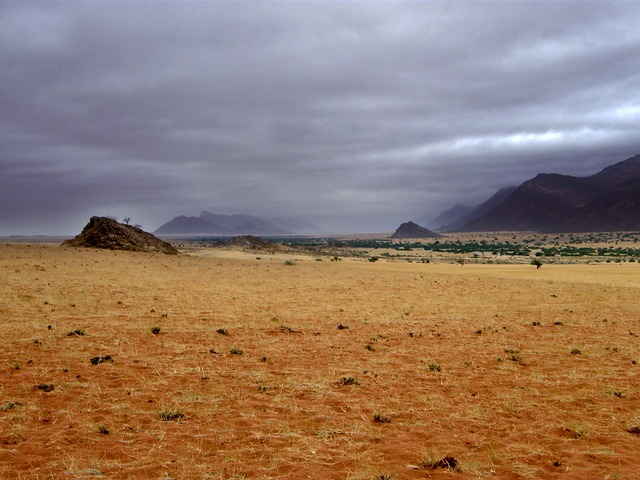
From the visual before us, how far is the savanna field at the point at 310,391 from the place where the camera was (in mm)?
6289

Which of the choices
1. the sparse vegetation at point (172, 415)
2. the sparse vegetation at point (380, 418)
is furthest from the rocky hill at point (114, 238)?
the sparse vegetation at point (380, 418)

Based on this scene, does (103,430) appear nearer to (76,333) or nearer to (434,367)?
(434,367)

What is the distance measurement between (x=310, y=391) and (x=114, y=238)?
163 ft

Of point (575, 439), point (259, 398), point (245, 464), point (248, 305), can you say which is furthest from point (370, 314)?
point (245, 464)

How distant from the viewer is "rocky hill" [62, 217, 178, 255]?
172 ft

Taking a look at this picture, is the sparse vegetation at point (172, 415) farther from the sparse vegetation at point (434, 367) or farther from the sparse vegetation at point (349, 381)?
the sparse vegetation at point (434, 367)

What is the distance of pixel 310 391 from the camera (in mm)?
9234

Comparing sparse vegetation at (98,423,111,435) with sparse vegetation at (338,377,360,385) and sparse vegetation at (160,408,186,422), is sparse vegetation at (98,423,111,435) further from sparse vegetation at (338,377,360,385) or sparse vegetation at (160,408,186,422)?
sparse vegetation at (338,377,360,385)

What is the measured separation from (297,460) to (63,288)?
19268mm

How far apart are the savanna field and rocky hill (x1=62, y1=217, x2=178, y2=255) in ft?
111

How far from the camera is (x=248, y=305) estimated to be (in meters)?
20.0

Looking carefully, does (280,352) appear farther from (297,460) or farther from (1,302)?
(1,302)

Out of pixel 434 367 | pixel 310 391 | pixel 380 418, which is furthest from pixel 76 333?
pixel 434 367

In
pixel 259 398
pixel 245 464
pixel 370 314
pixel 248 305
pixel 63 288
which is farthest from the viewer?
pixel 63 288
